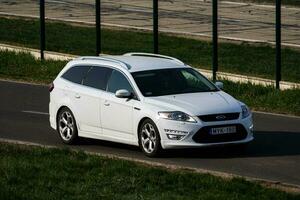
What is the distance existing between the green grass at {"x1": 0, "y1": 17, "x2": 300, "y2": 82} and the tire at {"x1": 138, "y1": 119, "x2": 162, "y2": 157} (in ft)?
31.2

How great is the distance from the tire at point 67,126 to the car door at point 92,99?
8.6 inches

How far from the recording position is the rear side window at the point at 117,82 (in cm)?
Answer: 1948

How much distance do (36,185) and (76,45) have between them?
63.4 feet

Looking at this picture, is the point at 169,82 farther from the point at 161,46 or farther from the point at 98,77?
the point at 161,46

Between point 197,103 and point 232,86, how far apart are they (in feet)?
28.6

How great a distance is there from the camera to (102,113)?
19531mm

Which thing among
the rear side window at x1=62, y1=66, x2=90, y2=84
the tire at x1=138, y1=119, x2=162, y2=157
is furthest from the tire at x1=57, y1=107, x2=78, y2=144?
the tire at x1=138, y1=119, x2=162, y2=157

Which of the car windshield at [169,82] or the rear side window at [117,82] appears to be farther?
the rear side window at [117,82]

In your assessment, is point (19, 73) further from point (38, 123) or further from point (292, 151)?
point (292, 151)

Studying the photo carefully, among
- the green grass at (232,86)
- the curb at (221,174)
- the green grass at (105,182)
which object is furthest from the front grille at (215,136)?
the green grass at (232,86)

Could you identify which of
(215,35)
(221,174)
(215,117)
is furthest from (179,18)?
(221,174)

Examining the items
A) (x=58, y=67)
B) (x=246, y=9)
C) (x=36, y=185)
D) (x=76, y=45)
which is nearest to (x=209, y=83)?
(x=36, y=185)

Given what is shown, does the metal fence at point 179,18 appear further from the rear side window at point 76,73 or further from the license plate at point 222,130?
the license plate at point 222,130

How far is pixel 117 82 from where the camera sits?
19672mm
